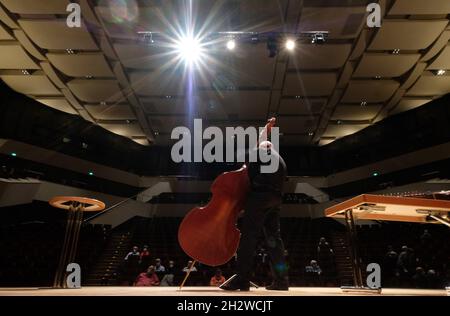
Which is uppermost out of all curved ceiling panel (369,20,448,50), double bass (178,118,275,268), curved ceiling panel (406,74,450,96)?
curved ceiling panel (406,74,450,96)

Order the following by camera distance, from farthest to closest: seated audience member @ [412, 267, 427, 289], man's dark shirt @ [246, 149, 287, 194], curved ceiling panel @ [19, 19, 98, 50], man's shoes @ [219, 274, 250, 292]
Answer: curved ceiling panel @ [19, 19, 98, 50]
seated audience member @ [412, 267, 427, 289]
man's dark shirt @ [246, 149, 287, 194]
man's shoes @ [219, 274, 250, 292]

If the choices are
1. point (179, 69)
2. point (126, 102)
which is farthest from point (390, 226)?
point (126, 102)

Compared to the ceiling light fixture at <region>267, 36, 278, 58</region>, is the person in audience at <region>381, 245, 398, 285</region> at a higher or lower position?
lower

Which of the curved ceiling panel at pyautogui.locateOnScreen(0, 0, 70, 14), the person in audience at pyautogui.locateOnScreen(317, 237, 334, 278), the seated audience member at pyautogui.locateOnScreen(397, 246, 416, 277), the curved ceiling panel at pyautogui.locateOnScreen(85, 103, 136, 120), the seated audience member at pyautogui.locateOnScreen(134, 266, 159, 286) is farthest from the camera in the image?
the curved ceiling panel at pyautogui.locateOnScreen(85, 103, 136, 120)

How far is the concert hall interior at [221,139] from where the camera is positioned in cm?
338

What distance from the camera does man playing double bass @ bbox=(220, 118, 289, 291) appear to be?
1.87 metres

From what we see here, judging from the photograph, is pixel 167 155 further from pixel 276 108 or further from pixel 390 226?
pixel 390 226

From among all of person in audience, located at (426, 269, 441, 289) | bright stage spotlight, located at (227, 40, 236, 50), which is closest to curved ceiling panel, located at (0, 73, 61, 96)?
bright stage spotlight, located at (227, 40, 236, 50)

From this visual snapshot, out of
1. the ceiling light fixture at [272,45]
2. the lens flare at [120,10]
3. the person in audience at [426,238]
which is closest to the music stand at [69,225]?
the lens flare at [120,10]

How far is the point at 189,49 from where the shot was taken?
807cm

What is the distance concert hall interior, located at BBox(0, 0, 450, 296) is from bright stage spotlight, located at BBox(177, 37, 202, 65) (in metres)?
0.05

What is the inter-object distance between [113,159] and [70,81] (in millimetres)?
4757

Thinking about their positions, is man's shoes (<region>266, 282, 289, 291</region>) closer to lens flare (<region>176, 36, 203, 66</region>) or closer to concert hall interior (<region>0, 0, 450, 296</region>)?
concert hall interior (<region>0, 0, 450, 296</region>)

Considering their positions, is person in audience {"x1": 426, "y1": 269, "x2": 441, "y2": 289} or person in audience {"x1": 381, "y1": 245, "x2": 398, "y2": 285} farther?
person in audience {"x1": 381, "y1": 245, "x2": 398, "y2": 285}
